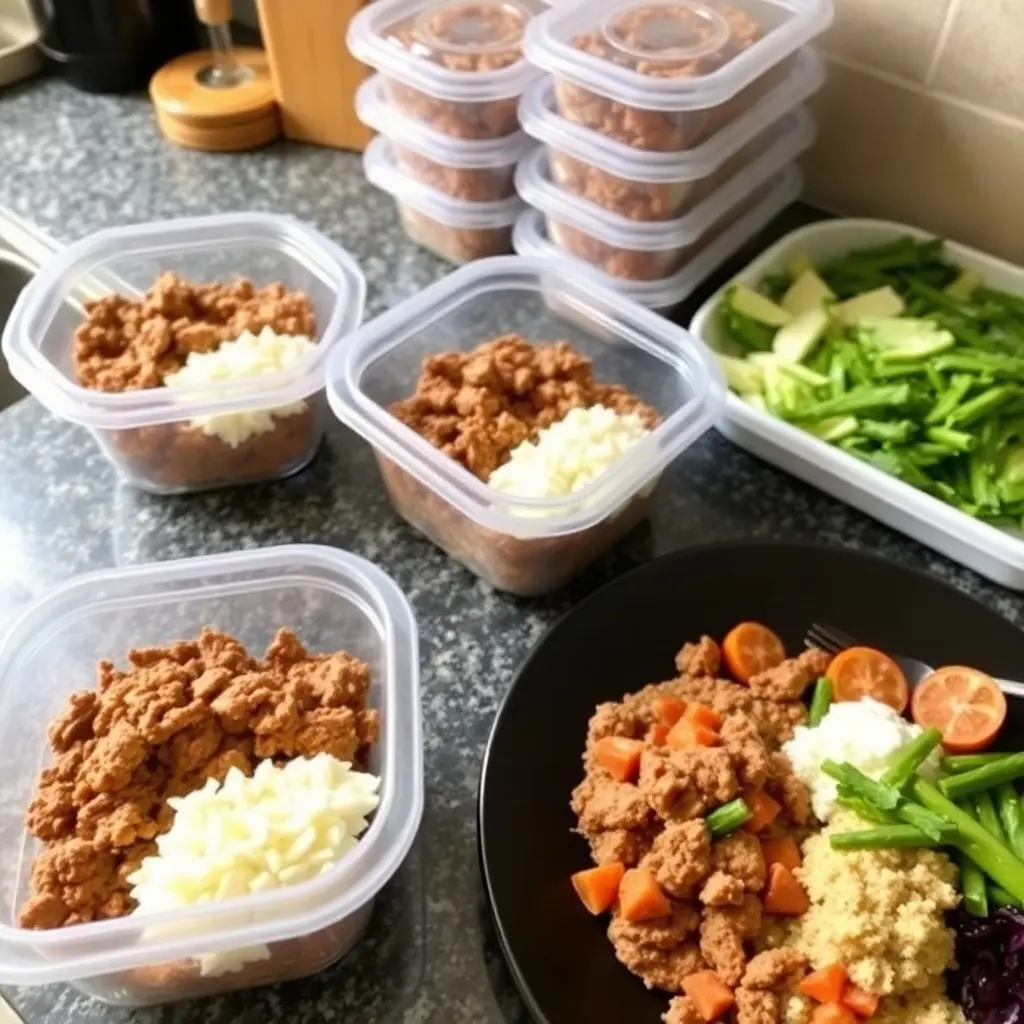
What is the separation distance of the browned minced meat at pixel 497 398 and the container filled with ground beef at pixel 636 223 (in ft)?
0.44

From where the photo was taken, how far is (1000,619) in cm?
92

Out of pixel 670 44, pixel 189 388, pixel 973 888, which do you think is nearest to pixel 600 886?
pixel 973 888

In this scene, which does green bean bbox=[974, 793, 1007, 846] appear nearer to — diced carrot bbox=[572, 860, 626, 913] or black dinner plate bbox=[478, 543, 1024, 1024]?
black dinner plate bbox=[478, 543, 1024, 1024]

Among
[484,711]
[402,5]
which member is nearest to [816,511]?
[484,711]

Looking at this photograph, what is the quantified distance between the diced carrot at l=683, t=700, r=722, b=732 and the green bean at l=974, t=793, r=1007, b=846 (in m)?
0.19

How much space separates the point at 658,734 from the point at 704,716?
Answer: 0.04 meters

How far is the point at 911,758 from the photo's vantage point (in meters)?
0.82

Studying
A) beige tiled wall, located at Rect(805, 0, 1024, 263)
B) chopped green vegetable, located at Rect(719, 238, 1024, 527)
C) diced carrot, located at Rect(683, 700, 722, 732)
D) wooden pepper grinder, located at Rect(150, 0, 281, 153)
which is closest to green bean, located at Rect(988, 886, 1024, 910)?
diced carrot, located at Rect(683, 700, 722, 732)

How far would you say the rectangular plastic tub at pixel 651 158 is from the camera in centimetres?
105

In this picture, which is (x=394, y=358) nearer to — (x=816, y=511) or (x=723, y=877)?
(x=816, y=511)

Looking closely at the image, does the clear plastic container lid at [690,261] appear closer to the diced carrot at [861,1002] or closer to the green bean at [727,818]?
the green bean at [727,818]

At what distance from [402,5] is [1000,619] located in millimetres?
845

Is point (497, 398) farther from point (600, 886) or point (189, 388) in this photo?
point (600, 886)

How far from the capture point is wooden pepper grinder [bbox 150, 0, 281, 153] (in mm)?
1426
